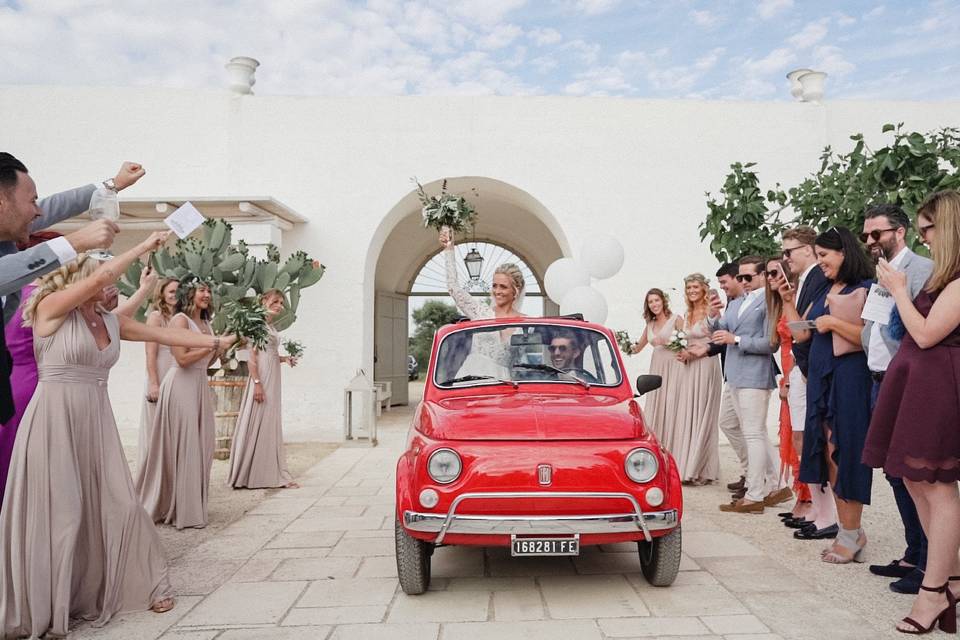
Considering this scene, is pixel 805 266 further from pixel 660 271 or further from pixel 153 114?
pixel 153 114

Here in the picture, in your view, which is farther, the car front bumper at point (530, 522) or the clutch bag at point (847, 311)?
the clutch bag at point (847, 311)

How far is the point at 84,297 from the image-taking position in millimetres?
3439

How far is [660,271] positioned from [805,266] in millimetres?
6595

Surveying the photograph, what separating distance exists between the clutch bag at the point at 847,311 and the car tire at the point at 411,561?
2.91 meters

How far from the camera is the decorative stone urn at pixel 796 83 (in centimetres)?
1249

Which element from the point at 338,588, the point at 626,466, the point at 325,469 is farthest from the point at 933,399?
the point at 325,469

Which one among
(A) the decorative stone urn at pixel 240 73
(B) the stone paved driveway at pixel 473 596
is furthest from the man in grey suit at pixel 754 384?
(A) the decorative stone urn at pixel 240 73

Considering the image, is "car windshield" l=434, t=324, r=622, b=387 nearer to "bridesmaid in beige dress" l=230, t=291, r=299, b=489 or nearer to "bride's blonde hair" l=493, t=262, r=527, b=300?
"bride's blonde hair" l=493, t=262, r=527, b=300

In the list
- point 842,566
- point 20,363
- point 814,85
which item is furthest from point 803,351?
point 814,85

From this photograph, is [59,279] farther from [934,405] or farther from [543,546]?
[934,405]

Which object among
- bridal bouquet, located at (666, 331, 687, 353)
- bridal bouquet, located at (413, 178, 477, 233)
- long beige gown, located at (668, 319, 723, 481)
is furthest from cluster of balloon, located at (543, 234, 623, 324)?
bridal bouquet, located at (413, 178, 477, 233)

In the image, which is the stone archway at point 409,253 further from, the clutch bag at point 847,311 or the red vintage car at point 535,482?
the red vintage car at point 535,482

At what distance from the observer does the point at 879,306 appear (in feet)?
12.7

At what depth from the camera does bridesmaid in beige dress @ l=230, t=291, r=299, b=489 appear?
7695mm
